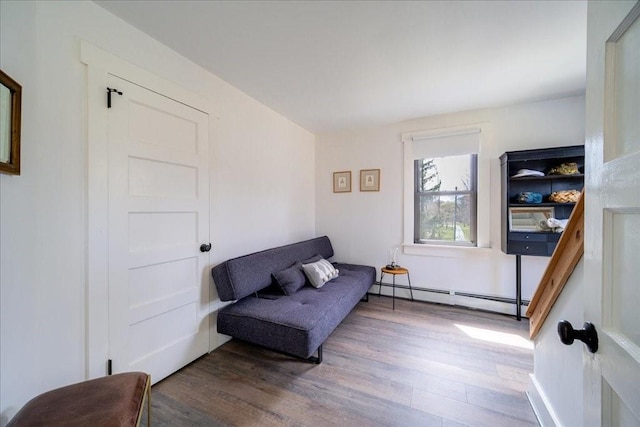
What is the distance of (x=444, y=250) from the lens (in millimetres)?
3139

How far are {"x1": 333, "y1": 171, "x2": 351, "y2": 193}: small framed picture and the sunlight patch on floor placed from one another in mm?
2223

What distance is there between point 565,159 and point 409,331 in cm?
247

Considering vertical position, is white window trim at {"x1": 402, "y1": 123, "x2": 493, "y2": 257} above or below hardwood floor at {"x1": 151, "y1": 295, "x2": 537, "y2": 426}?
above

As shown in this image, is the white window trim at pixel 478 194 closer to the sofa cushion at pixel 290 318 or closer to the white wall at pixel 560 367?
the sofa cushion at pixel 290 318

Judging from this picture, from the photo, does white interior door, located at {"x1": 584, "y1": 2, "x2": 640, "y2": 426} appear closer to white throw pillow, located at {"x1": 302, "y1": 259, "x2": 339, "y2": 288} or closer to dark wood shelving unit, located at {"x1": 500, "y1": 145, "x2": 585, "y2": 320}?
white throw pillow, located at {"x1": 302, "y1": 259, "x2": 339, "y2": 288}

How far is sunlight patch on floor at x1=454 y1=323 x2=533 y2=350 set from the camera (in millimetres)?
2238

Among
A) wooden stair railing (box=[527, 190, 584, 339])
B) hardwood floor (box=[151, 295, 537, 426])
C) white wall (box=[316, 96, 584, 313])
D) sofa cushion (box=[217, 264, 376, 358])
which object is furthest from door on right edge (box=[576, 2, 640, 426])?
white wall (box=[316, 96, 584, 313])

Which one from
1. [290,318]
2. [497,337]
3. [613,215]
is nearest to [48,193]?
[290,318]

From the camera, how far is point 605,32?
60 centimetres

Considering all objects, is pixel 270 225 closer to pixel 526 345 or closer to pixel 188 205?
pixel 188 205

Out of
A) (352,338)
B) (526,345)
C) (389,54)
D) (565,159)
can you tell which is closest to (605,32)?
(389,54)

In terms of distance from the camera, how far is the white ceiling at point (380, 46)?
58.7 inches

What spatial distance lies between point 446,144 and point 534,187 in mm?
1055

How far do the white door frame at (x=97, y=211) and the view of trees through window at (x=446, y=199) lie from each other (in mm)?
3255
